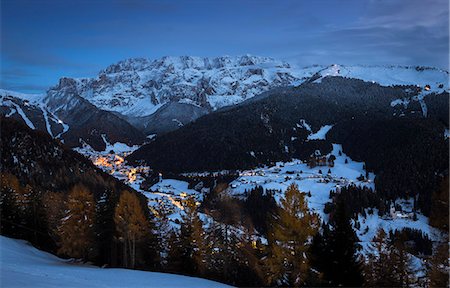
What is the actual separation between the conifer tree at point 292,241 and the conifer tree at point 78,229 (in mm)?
21979

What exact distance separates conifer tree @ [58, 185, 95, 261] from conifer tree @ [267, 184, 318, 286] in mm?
21979

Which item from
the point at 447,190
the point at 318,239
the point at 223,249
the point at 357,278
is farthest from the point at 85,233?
the point at 447,190

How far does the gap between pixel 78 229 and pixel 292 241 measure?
24010mm

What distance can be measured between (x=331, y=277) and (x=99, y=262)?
27.9 metres

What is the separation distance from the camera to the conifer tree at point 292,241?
92.8 feet

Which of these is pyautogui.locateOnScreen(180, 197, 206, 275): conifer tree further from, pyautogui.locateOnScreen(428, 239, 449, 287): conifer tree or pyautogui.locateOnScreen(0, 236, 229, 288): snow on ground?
pyautogui.locateOnScreen(428, 239, 449, 287): conifer tree

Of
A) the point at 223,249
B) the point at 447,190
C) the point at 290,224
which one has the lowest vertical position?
the point at 223,249

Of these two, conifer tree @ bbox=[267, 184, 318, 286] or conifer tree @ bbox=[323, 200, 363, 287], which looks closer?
conifer tree @ bbox=[323, 200, 363, 287]

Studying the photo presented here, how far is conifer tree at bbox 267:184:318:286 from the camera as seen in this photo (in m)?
28.3

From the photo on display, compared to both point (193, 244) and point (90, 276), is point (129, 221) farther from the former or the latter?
point (90, 276)

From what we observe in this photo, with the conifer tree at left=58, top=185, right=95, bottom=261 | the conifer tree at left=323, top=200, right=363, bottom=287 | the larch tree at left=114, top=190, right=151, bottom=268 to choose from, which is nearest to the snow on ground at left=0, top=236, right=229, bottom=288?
the conifer tree at left=58, top=185, right=95, bottom=261

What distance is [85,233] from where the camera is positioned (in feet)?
141

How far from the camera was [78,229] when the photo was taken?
4303cm

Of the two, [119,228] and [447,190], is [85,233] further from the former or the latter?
[447,190]
